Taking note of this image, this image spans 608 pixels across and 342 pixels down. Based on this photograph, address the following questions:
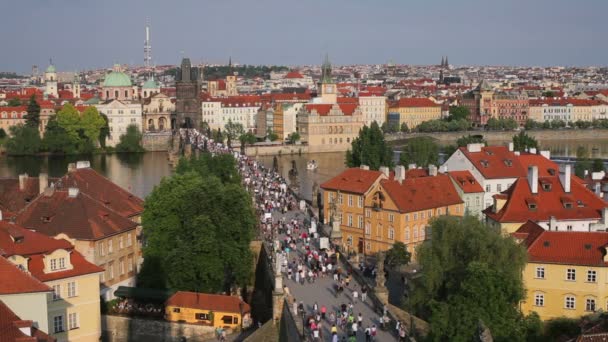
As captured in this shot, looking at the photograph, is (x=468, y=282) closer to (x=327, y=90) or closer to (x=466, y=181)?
(x=466, y=181)

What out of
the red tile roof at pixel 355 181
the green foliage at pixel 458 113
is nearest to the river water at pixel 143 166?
the red tile roof at pixel 355 181

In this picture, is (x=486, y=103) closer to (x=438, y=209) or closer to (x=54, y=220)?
(x=438, y=209)

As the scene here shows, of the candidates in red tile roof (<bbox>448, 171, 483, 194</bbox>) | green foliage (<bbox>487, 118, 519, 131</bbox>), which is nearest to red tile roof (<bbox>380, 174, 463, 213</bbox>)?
red tile roof (<bbox>448, 171, 483, 194</bbox>)

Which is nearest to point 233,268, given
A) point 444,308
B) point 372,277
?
point 372,277

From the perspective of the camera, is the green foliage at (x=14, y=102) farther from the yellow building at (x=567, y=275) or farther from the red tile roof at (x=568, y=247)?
the yellow building at (x=567, y=275)

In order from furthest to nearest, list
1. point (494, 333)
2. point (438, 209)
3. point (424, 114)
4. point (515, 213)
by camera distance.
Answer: point (424, 114), point (438, 209), point (515, 213), point (494, 333)
